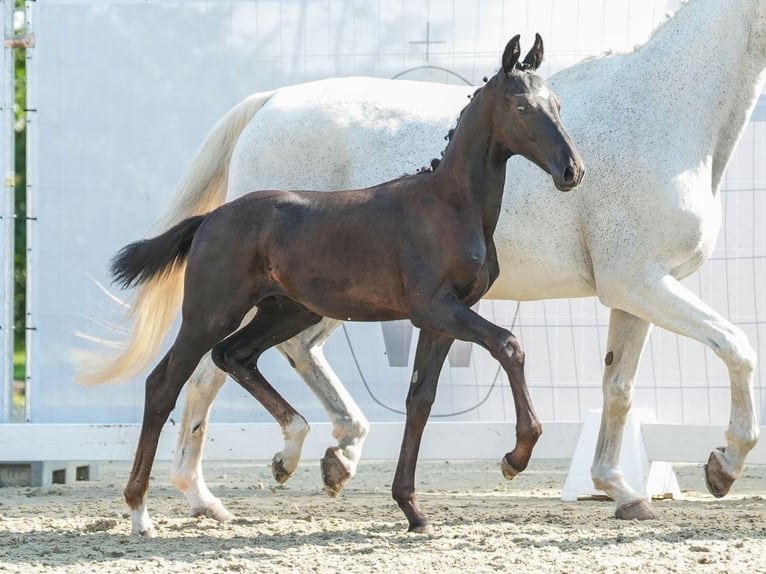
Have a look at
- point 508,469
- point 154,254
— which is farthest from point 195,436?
point 508,469

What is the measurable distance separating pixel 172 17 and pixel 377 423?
2.61 metres

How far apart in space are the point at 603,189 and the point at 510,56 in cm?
111

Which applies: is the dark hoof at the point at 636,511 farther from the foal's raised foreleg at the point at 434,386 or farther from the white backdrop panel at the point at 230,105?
the white backdrop panel at the point at 230,105

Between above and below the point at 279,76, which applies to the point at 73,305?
below

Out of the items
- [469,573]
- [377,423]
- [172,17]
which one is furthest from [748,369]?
[172,17]

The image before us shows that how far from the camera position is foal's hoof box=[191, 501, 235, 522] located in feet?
17.3

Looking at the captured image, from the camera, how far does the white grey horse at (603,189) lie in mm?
5055

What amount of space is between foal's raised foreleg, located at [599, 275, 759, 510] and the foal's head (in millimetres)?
957

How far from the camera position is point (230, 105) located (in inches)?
288

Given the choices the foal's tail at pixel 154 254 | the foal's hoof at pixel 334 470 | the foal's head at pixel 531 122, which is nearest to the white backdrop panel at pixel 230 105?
the foal's hoof at pixel 334 470

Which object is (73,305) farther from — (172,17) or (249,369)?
(249,369)

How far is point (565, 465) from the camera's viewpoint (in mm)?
8469

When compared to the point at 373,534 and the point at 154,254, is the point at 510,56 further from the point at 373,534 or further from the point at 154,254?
the point at 373,534

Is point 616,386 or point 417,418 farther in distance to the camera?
point 616,386
